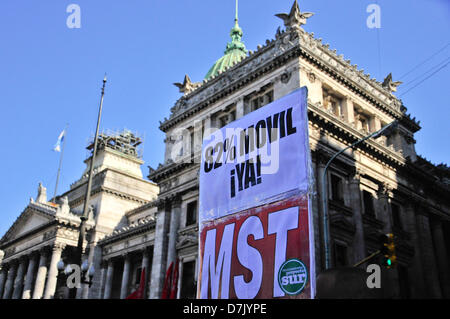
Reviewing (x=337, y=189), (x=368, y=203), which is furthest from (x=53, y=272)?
(x=368, y=203)

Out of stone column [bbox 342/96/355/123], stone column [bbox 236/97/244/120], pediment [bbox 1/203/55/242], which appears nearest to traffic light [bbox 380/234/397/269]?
stone column [bbox 342/96/355/123]

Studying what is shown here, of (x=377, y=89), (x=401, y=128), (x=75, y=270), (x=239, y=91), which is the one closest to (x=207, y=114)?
(x=239, y=91)

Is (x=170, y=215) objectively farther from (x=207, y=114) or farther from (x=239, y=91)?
(x=239, y=91)

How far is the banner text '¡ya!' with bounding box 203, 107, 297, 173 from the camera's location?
1991 centimetres

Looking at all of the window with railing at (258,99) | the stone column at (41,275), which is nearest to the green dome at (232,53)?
the window with railing at (258,99)

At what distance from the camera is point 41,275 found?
5272 cm

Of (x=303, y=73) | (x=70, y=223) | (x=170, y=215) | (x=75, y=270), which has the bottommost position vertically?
(x=75, y=270)

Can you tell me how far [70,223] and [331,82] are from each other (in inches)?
1451

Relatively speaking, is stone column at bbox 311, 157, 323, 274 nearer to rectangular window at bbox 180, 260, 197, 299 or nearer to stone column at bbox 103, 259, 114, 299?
rectangular window at bbox 180, 260, 197, 299

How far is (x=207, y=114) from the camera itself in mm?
36375

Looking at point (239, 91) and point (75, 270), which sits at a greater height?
point (239, 91)

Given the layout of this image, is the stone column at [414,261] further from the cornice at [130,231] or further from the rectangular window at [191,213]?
the cornice at [130,231]

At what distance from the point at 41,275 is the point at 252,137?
4187 cm

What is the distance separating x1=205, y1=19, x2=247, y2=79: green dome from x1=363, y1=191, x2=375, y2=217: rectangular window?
19691 mm
